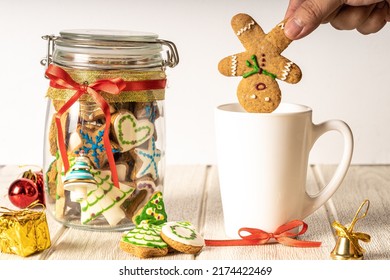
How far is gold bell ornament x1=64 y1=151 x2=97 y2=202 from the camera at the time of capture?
1044 mm

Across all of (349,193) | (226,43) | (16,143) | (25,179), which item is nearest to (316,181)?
(349,193)

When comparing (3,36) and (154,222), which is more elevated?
(3,36)

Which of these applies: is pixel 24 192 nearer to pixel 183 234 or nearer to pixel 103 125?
pixel 103 125

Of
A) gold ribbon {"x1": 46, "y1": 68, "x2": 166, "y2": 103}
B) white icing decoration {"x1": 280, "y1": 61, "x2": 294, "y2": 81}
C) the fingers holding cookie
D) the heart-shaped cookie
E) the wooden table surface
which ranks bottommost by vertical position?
the wooden table surface

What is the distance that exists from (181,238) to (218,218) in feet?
0.64

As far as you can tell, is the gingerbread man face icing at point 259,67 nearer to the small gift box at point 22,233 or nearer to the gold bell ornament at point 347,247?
the gold bell ornament at point 347,247

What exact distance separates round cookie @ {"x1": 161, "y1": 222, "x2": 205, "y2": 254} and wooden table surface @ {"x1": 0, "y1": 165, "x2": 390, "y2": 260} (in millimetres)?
13

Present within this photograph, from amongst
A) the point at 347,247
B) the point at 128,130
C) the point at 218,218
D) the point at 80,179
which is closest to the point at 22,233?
the point at 80,179

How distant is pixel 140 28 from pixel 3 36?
0.29 meters

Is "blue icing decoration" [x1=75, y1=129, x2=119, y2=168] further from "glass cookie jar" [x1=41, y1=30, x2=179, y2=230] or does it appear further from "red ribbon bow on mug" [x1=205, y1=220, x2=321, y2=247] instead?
"red ribbon bow on mug" [x1=205, y1=220, x2=321, y2=247]

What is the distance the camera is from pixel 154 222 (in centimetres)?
108

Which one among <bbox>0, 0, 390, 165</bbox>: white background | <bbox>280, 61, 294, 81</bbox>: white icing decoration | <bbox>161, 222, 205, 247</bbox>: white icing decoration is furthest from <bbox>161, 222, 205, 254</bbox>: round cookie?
<bbox>0, 0, 390, 165</bbox>: white background

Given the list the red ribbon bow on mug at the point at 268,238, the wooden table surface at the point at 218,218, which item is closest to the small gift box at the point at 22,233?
the wooden table surface at the point at 218,218

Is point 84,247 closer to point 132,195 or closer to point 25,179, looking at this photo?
point 132,195
